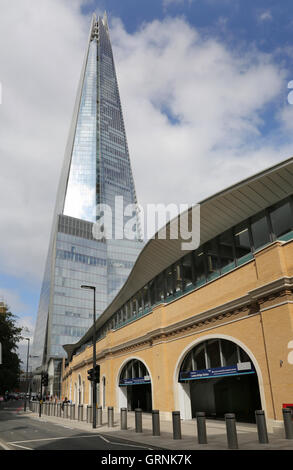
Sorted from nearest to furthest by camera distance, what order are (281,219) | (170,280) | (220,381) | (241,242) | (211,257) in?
(281,219) → (241,242) → (211,257) → (220,381) → (170,280)

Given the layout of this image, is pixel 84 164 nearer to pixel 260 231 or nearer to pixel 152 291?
pixel 152 291

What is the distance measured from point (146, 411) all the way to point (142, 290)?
8.99 meters

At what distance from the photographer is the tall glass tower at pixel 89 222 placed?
99.0 m

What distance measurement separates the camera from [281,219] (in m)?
15.3

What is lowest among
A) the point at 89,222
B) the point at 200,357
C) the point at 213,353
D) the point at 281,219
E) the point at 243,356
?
the point at 243,356

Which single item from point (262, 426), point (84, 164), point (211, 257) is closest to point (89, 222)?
point (84, 164)

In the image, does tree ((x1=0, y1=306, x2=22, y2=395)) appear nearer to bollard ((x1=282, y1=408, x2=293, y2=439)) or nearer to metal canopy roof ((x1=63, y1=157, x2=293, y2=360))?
metal canopy roof ((x1=63, y1=157, x2=293, y2=360))

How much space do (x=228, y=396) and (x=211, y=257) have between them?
7552 millimetres

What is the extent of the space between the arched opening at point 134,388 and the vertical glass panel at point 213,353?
299 inches

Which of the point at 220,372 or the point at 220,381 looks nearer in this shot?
the point at 220,372

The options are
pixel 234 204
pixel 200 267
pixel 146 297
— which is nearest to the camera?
pixel 234 204

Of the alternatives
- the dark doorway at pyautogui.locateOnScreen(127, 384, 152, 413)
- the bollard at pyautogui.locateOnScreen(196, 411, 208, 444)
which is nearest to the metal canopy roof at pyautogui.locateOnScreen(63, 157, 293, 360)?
the bollard at pyautogui.locateOnScreen(196, 411, 208, 444)

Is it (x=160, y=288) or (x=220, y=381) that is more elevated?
(x=160, y=288)
